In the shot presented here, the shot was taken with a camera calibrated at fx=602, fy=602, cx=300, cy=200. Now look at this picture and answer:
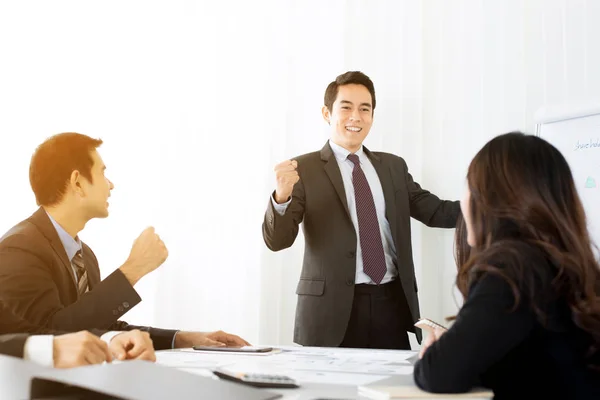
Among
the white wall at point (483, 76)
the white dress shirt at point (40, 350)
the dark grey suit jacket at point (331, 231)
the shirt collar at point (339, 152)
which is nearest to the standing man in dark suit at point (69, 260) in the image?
the white dress shirt at point (40, 350)

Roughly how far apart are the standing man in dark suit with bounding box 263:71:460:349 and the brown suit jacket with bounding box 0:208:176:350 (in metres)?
0.91

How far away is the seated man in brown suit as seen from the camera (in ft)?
3.90

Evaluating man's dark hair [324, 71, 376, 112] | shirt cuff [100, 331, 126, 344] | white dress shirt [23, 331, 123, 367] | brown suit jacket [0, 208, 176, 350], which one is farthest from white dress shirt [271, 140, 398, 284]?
white dress shirt [23, 331, 123, 367]

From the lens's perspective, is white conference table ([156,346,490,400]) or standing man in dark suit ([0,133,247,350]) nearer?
white conference table ([156,346,490,400])

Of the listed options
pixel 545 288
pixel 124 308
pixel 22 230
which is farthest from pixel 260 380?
pixel 22 230

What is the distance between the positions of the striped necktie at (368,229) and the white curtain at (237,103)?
1.42 feet

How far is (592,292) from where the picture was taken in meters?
0.99

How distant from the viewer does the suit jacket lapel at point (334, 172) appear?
8.05 ft

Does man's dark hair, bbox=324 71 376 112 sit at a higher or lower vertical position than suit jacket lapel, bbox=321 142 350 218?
higher

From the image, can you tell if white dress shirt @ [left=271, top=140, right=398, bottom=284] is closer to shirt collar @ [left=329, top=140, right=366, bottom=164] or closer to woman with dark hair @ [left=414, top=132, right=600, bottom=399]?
shirt collar @ [left=329, top=140, right=366, bottom=164]

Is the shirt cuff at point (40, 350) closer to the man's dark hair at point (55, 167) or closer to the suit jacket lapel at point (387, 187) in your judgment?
the man's dark hair at point (55, 167)

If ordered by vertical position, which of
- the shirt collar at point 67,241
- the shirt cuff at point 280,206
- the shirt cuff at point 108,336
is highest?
the shirt cuff at point 280,206

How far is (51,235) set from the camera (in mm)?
1618

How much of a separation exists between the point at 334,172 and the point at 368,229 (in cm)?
28
